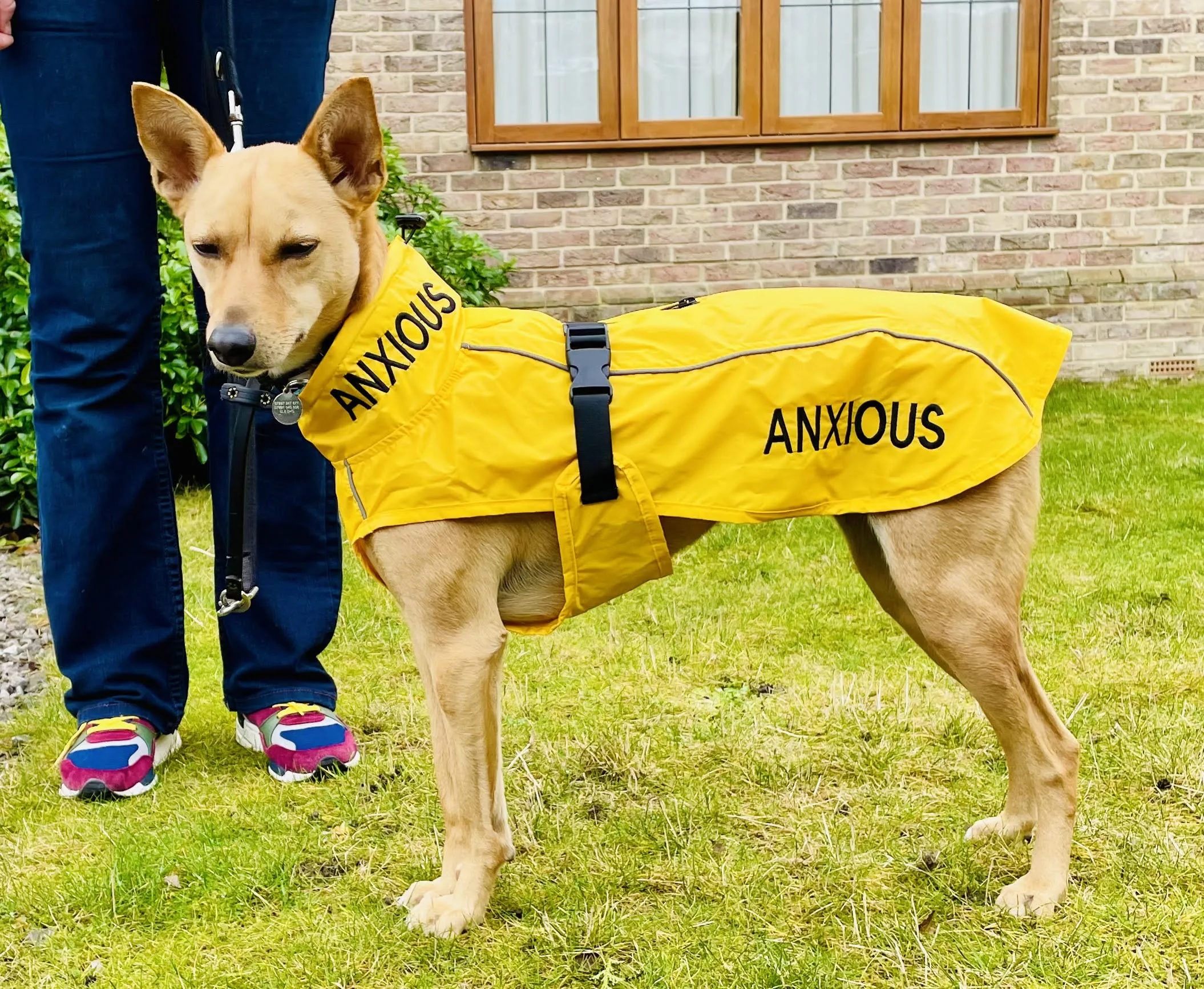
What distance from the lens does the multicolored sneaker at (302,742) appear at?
123 inches

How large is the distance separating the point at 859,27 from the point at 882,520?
23.7 feet

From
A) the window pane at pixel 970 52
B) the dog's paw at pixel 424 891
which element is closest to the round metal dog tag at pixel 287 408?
the dog's paw at pixel 424 891

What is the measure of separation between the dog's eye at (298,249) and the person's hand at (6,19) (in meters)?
1.09

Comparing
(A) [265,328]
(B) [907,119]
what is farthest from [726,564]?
(B) [907,119]

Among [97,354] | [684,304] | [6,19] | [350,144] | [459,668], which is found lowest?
[459,668]

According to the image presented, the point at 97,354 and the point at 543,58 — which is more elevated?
the point at 543,58

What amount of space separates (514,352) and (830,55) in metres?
7.09

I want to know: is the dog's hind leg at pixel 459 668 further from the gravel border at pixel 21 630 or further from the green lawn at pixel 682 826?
the gravel border at pixel 21 630

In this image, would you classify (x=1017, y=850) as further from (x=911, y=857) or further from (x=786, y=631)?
(x=786, y=631)

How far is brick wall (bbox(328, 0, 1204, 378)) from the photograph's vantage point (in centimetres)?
834

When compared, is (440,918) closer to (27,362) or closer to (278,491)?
(278,491)

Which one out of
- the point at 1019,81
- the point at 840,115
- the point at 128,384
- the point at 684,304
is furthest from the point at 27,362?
the point at 1019,81

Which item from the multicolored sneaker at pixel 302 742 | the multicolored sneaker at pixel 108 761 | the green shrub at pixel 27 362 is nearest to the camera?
the multicolored sneaker at pixel 108 761

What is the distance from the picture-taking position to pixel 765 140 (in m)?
8.35
